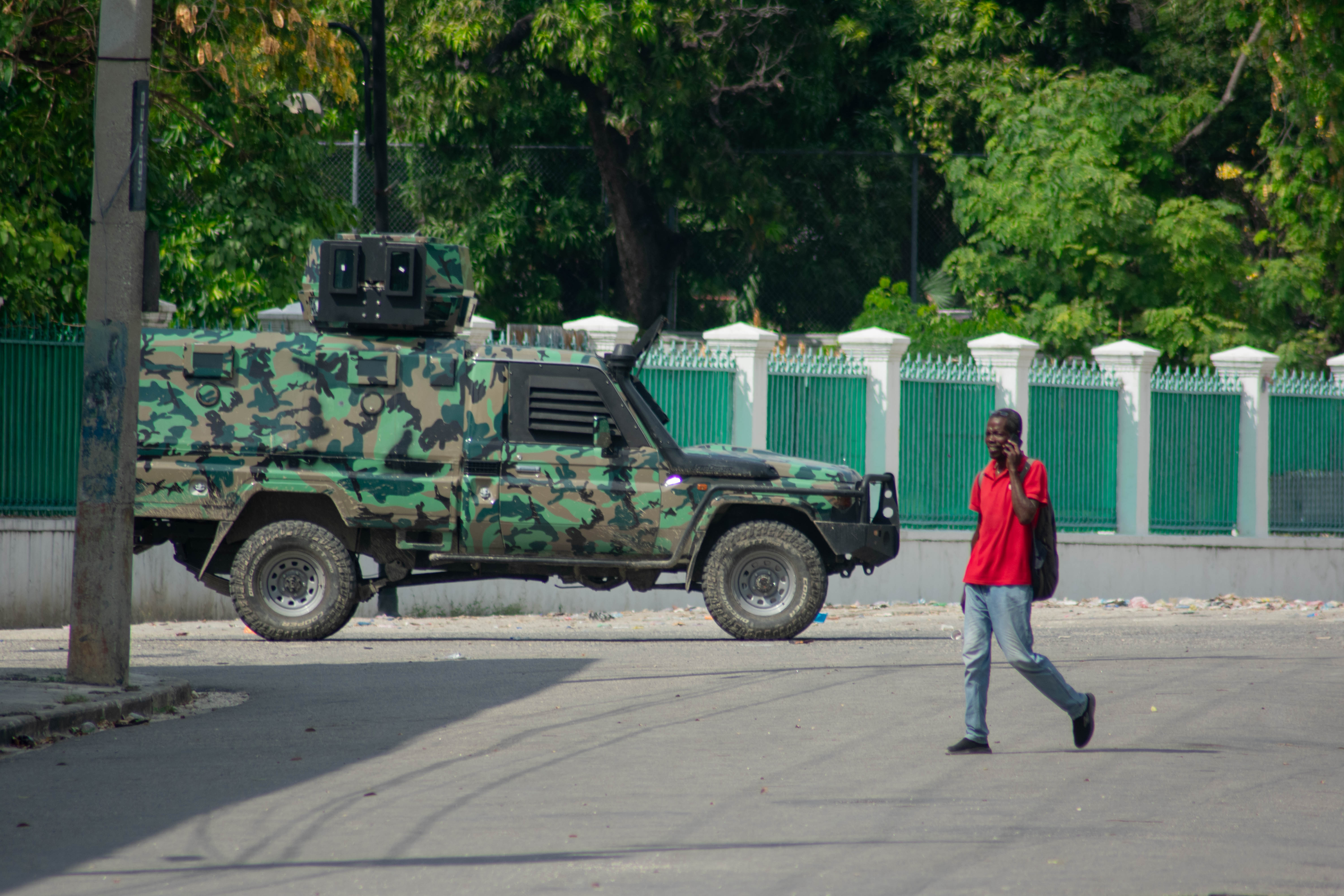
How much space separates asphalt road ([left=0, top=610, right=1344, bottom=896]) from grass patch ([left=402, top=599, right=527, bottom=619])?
12.1 feet

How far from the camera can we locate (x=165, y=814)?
6.34 m

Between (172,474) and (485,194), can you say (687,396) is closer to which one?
(172,474)

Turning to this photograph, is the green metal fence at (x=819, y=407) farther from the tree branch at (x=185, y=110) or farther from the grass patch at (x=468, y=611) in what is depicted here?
the tree branch at (x=185, y=110)

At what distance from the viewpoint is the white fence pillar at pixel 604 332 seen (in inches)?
648

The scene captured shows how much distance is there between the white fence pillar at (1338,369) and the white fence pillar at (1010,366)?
497cm

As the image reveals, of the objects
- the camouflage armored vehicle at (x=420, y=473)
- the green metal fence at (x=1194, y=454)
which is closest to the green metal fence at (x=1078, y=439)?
the green metal fence at (x=1194, y=454)

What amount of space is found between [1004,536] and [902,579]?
31.8ft

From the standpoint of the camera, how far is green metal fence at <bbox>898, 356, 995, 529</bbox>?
57.5 feet

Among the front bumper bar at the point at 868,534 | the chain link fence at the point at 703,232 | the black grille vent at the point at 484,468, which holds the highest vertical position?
the chain link fence at the point at 703,232

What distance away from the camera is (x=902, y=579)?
681 inches

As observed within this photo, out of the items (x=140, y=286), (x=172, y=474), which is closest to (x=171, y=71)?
(x=172, y=474)

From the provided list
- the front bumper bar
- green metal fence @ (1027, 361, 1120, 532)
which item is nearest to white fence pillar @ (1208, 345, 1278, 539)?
green metal fence @ (1027, 361, 1120, 532)

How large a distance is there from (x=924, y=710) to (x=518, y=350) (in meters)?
5.04

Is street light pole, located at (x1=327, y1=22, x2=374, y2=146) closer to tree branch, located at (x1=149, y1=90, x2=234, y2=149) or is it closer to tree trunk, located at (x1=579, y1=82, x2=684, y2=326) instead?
tree branch, located at (x1=149, y1=90, x2=234, y2=149)
